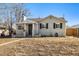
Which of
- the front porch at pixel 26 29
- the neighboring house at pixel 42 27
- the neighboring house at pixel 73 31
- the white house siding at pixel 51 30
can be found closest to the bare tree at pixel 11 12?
the front porch at pixel 26 29

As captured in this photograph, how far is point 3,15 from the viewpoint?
33.0ft

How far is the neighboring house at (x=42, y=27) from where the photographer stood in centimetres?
1231

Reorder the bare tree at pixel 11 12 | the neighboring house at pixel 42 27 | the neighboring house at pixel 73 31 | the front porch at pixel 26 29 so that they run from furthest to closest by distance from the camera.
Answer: the neighboring house at pixel 42 27, the front porch at pixel 26 29, the neighboring house at pixel 73 31, the bare tree at pixel 11 12

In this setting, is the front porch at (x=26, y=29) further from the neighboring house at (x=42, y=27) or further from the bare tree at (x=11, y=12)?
the bare tree at (x=11, y=12)

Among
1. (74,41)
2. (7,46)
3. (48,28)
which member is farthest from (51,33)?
(7,46)

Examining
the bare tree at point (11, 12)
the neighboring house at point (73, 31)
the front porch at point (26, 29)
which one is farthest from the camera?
the front porch at point (26, 29)

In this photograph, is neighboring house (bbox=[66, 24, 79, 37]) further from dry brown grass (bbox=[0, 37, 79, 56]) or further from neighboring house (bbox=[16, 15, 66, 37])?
dry brown grass (bbox=[0, 37, 79, 56])

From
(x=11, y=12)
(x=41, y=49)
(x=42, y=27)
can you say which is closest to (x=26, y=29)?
(x=42, y=27)

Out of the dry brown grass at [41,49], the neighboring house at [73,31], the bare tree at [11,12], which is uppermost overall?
the bare tree at [11,12]

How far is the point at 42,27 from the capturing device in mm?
13047

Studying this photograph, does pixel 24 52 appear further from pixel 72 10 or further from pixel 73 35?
pixel 73 35

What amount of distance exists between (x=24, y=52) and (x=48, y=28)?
5378 mm

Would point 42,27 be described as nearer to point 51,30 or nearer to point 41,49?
point 51,30

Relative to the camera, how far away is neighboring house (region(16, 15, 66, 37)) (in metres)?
12.3
